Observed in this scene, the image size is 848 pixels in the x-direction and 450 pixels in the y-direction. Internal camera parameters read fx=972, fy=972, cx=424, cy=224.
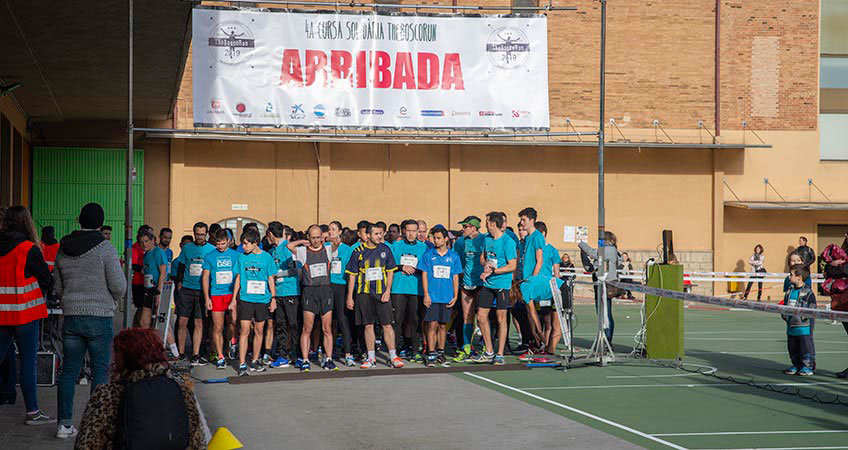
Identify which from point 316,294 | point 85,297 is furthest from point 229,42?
point 85,297

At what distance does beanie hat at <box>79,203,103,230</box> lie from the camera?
26.0ft

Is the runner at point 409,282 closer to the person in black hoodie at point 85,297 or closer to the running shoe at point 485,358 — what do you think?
the running shoe at point 485,358

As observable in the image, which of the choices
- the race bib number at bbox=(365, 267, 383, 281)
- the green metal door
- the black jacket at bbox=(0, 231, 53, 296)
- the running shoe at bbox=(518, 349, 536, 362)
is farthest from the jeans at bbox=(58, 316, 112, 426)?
the green metal door

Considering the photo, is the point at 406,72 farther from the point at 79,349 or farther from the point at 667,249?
the point at 79,349

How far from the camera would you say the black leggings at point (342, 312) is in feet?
43.6

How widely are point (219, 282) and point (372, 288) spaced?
6.76ft

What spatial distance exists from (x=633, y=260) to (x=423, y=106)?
1242 centimetres

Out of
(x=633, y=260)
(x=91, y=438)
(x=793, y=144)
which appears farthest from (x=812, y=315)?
(x=793, y=144)

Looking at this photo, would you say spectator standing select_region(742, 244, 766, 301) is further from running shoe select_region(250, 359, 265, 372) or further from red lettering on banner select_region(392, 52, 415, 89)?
running shoe select_region(250, 359, 265, 372)

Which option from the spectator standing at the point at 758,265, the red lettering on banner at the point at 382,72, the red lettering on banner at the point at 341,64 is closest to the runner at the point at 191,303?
the red lettering on banner at the point at 341,64

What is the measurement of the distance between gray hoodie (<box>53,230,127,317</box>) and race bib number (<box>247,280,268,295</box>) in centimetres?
455

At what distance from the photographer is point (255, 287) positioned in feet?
41.7

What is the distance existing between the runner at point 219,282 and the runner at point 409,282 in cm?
223

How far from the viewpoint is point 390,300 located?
43.1ft
